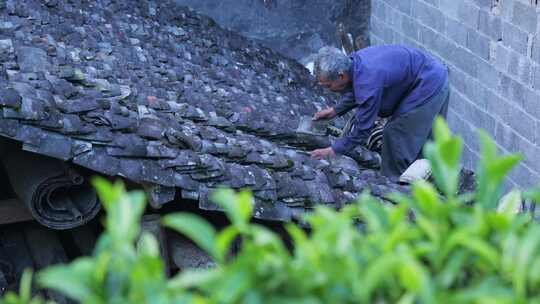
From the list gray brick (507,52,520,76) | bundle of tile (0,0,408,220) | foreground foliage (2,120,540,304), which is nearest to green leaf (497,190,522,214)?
foreground foliage (2,120,540,304)

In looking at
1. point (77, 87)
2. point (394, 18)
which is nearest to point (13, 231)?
point (77, 87)

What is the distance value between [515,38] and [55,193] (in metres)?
5.19

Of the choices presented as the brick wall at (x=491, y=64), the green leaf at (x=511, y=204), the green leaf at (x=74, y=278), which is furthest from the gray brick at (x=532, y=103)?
the green leaf at (x=74, y=278)

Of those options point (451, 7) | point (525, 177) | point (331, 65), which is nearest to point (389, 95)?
point (331, 65)

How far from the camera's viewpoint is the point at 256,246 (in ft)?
6.38

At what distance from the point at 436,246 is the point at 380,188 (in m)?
4.52

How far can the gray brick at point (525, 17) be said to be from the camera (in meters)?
8.55

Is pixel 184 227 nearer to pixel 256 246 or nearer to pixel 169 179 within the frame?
pixel 256 246

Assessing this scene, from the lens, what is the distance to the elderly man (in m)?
7.66

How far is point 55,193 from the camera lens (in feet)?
17.5

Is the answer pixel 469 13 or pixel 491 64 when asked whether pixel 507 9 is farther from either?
pixel 469 13

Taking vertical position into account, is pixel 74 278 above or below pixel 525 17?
above

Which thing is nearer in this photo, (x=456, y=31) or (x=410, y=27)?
(x=456, y=31)

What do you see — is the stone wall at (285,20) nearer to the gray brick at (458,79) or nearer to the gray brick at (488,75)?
the gray brick at (458,79)
